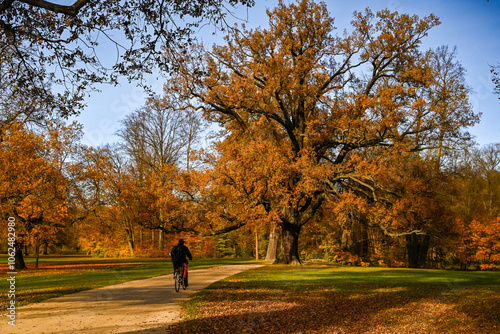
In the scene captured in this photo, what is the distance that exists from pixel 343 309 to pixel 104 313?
5680 millimetres

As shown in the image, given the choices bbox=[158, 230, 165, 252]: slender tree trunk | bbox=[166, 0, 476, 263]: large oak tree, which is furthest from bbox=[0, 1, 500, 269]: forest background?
bbox=[158, 230, 165, 252]: slender tree trunk

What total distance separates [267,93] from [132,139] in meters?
22.7

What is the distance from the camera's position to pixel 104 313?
884 cm

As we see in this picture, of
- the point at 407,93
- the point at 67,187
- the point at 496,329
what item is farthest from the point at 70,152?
the point at 496,329

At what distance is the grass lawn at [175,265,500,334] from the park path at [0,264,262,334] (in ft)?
1.97

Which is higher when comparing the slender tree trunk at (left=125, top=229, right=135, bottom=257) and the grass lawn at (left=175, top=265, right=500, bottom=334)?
the slender tree trunk at (left=125, top=229, right=135, bottom=257)

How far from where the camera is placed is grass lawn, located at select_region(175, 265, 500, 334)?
7.89 meters

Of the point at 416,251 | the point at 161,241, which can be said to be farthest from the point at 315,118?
the point at 161,241

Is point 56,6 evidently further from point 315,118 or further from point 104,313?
point 315,118

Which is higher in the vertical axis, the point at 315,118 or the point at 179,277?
the point at 315,118

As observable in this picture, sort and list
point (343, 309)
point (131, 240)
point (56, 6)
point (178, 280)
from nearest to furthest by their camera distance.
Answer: point (56, 6)
point (343, 309)
point (178, 280)
point (131, 240)

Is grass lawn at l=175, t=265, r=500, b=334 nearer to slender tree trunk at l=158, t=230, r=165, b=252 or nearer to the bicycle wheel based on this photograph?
the bicycle wheel

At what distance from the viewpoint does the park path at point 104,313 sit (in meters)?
7.40

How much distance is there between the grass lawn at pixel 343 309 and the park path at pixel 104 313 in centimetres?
60
